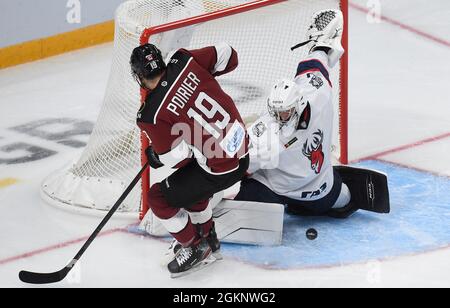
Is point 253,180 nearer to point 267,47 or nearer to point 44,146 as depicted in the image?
point 267,47

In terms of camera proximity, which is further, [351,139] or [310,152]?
[351,139]

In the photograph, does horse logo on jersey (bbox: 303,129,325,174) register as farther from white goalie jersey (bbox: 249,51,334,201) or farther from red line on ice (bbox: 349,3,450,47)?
red line on ice (bbox: 349,3,450,47)

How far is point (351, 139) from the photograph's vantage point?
633 centimetres

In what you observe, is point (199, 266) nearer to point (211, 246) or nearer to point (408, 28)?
point (211, 246)

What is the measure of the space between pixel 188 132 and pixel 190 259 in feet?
1.91

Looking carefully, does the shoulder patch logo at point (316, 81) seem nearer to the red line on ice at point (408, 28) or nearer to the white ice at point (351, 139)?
the white ice at point (351, 139)

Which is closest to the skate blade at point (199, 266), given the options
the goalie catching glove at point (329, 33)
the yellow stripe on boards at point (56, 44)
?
the goalie catching glove at point (329, 33)

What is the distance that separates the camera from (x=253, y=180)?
5.32m

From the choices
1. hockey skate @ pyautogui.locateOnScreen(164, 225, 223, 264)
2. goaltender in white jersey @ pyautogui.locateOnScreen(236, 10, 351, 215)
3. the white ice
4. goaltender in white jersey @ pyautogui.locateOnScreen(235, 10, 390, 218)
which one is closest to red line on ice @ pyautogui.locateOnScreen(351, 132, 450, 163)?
the white ice

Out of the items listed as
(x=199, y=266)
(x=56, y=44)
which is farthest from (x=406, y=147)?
(x=56, y=44)

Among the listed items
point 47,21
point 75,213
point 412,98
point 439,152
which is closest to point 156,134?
point 75,213

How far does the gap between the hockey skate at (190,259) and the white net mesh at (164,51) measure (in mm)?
611

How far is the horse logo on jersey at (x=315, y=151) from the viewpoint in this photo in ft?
17.1

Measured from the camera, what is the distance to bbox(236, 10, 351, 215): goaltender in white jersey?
513 cm
